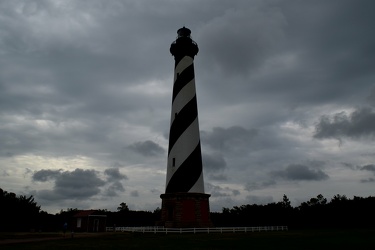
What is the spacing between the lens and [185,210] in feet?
95.0

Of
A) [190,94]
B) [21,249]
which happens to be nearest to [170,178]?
[190,94]

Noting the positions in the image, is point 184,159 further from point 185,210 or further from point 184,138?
point 185,210

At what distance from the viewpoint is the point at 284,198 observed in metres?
74.8

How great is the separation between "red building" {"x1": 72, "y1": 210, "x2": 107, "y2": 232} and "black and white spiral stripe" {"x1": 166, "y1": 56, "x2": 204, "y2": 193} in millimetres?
7836

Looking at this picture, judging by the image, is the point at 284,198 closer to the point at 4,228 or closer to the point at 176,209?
the point at 176,209

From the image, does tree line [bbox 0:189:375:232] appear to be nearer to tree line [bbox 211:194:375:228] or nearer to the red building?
tree line [bbox 211:194:375:228]

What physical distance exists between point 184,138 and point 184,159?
80.9 inches

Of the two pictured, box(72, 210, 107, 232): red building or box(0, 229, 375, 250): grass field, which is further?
box(72, 210, 107, 232): red building

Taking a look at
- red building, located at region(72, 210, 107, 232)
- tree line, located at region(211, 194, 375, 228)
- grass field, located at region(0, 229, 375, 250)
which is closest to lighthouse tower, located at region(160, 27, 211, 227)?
red building, located at region(72, 210, 107, 232)

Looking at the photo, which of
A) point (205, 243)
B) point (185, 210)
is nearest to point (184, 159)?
point (185, 210)

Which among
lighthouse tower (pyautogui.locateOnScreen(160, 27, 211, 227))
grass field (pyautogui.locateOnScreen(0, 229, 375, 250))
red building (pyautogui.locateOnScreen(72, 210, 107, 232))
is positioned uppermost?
lighthouse tower (pyautogui.locateOnScreen(160, 27, 211, 227))

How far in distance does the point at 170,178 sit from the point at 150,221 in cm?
2596

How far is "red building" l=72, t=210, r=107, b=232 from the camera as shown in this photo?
105 ft

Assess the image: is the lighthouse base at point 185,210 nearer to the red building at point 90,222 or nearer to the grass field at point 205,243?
the grass field at point 205,243
